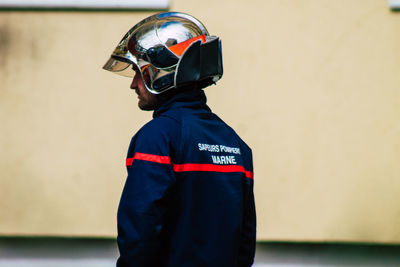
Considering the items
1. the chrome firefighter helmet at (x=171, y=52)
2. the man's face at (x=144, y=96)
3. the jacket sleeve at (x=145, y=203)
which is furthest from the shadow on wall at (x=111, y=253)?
the jacket sleeve at (x=145, y=203)

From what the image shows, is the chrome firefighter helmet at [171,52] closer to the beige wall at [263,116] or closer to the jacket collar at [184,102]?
the jacket collar at [184,102]

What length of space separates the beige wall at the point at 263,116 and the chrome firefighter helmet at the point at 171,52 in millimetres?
1700

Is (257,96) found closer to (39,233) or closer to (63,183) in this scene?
(63,183)

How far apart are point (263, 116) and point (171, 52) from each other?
194cm

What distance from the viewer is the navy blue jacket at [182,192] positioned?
1.69 meters

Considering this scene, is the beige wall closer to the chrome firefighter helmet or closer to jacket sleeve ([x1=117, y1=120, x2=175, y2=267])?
the chrome firefighter helmet

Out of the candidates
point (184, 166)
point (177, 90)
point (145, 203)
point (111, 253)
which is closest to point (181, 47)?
point (177, 90)

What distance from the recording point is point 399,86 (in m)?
3.81

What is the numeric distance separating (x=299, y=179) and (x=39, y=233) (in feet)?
6.85

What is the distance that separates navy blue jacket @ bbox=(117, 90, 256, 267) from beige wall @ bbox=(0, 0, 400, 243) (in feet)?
6.19

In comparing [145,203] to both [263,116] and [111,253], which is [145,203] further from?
[111,253]

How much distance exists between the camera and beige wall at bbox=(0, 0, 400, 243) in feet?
12.5

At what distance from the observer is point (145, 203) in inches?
65.9

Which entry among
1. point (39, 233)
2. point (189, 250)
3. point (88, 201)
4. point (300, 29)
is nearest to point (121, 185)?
point (88, 201)
